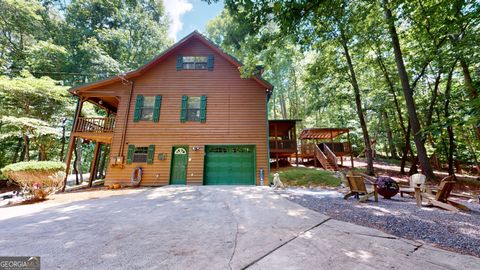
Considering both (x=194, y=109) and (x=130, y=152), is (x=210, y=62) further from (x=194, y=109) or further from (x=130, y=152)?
(x=130, y=152)

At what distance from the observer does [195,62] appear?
10398 mm

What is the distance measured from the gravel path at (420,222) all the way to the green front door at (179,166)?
631cm

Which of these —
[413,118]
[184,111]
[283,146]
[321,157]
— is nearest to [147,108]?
[184,111]

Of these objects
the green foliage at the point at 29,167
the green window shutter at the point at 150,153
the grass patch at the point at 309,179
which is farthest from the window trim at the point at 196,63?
the grass patch at the point at 309,179

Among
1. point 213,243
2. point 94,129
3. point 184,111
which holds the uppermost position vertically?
point 184,111

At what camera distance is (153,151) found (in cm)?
929

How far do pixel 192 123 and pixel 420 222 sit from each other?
8.80 metres

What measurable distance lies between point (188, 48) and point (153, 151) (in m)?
6.07

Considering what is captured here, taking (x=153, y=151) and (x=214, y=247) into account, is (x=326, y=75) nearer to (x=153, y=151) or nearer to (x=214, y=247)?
(x=153, y=151)

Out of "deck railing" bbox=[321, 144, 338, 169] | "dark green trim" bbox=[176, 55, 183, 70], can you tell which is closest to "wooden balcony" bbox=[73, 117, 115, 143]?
"dark green trim" bbox=[176, 55, 183, 70]

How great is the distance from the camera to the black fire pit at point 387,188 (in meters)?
5.58

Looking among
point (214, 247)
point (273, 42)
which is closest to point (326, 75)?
point (273, 42)

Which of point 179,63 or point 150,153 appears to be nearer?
point 150,153

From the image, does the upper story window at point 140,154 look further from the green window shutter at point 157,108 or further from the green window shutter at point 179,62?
the green window shutter at point 179,62
